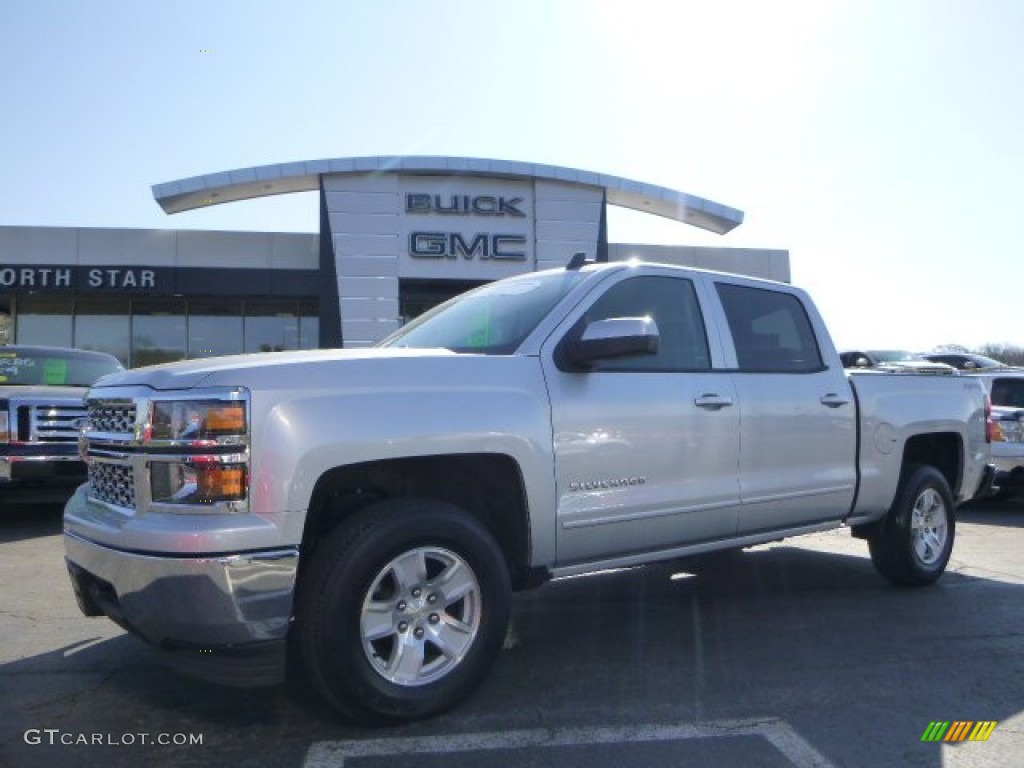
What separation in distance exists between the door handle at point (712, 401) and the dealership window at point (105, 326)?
2203 centimetres

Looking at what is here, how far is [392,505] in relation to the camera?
3465 mm

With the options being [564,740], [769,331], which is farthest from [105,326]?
[564,740]

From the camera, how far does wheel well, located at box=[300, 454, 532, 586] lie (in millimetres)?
3473

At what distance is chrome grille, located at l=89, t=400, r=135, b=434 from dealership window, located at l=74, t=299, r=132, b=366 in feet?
70.1

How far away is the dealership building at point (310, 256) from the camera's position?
22.1m

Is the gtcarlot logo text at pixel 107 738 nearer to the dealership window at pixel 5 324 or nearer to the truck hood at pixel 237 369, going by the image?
the truck hood at pixel 237 369

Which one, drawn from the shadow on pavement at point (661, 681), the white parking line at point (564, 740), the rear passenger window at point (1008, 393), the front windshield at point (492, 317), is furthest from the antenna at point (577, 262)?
the rear passenger window at point (1008, 393)

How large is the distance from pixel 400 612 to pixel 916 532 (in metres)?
4.11

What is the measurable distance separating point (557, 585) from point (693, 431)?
2.15 meters

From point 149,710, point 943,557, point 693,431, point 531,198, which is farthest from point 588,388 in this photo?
point 531,198

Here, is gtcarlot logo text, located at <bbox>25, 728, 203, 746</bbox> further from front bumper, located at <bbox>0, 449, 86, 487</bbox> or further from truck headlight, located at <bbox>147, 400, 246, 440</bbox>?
front bumper, located at <bbox>0, 449, 86, 487</bbox>

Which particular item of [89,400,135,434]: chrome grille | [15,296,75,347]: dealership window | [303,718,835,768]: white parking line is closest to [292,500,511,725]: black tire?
[303,718,835,768]: white parking line

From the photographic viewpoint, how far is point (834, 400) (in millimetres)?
5289

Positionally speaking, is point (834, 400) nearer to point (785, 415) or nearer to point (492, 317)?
point (785, 415)
